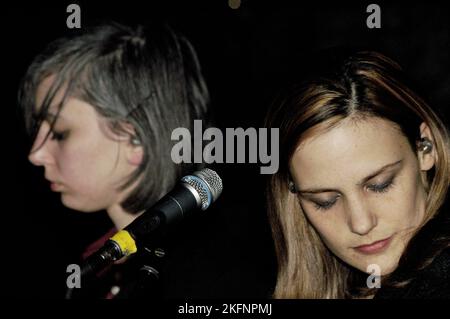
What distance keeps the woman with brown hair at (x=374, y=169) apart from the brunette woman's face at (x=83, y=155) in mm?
1058

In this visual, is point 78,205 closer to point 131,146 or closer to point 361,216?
point 131,146

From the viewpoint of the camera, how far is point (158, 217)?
1.46m

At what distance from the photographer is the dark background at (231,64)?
8.95 ft

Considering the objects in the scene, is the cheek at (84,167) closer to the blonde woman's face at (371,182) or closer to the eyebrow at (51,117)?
the eyebrow at (51,117)

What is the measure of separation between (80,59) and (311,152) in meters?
1.44

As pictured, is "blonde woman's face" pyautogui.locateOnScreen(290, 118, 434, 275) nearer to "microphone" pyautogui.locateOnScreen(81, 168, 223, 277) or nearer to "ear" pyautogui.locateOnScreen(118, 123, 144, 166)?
"microphone" pyautogui.locateOnScreen(81, 168, 223, 277)

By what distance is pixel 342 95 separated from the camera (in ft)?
6.65

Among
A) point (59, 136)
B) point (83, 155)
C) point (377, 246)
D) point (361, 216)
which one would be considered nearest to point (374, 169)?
point (361, 216)

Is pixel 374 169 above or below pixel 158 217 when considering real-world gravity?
above

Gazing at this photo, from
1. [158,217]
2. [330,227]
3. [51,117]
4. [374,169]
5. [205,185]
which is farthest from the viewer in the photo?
[51,117]

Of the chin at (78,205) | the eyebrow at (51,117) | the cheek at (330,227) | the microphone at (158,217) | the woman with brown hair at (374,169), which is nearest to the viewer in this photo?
the microphone at (158,217)

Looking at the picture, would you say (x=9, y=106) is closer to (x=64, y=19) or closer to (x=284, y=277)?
(x=64, y=19)

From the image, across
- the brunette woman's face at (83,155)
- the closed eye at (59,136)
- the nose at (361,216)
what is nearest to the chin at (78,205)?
the brunette woman's face at (83,155)

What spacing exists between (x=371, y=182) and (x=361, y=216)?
139mm
